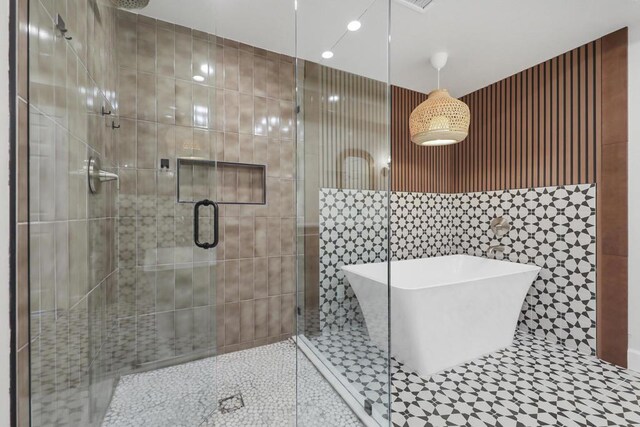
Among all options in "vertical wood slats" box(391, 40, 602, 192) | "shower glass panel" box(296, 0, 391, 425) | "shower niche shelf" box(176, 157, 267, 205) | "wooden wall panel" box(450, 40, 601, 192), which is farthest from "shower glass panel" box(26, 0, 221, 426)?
"wooden wall panel" box(450, 40, 601, 192)

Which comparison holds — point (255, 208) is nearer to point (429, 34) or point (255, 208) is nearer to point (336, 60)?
point (336, 60)

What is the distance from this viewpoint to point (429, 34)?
2287 millimetres

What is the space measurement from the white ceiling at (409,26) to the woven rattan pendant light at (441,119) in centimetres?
34

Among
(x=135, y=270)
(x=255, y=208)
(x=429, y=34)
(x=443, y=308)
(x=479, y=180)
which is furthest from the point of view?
(x=479, y=180)

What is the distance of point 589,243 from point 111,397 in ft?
12.0

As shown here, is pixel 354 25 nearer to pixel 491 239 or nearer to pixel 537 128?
pixel 537 128

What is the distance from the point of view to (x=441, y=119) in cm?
234

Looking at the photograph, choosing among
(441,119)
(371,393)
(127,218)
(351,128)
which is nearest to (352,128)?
(351,128)

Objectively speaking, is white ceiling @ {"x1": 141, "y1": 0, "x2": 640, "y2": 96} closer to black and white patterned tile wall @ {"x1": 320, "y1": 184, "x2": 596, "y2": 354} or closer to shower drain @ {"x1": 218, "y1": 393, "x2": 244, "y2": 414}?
black and white patterned tile wall @ {"x1": 320, "y1": 184, "x2": 596, "y2": 354}

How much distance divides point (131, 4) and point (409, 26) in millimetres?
1935

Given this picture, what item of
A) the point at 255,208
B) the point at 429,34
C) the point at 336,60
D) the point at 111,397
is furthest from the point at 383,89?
the point at 111,397

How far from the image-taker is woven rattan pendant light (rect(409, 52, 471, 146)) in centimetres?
233

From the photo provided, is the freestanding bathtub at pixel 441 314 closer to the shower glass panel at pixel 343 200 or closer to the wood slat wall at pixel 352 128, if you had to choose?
the shower glass panel at pixel 343 200

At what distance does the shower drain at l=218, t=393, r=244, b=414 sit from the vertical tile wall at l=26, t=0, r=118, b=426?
0.61 meters
